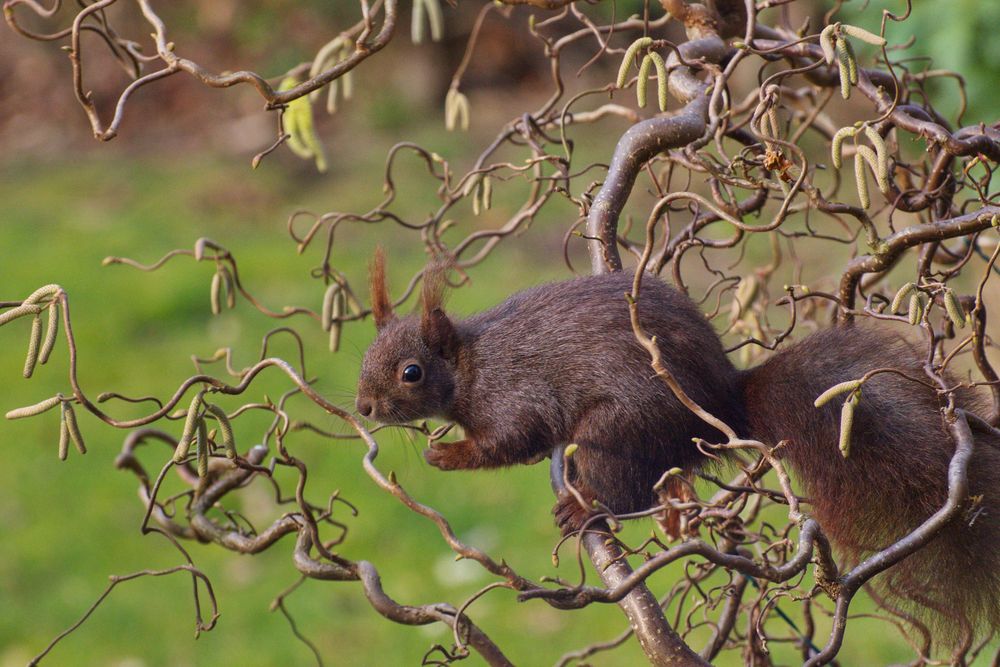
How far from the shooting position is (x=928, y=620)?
1736 millimetres

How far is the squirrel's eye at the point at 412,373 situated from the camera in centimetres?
233

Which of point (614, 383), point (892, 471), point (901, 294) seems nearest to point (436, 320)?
point (614, 383)

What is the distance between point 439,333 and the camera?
232 cm

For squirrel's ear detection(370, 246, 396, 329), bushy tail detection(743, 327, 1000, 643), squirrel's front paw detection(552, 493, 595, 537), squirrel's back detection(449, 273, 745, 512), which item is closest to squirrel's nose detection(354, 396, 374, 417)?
squirrel's ear detection(370, 246, 396, 329)

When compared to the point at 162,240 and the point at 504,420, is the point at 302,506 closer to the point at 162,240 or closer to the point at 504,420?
the point at 504,420

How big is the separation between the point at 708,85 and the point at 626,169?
0.19 meters

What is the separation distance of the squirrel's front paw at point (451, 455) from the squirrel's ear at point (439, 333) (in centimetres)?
17

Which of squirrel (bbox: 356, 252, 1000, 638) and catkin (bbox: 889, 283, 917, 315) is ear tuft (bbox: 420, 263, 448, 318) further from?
catkin (bbox: 889, 283, 917, 315)

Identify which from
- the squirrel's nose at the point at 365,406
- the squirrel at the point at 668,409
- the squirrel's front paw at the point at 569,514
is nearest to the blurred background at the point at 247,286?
the squirrel's nose at the point at 365,406

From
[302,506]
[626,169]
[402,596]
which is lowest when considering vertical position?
[402,596]

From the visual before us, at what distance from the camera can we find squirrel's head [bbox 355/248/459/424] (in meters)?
2.33

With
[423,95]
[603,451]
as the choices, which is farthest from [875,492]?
[423,95]

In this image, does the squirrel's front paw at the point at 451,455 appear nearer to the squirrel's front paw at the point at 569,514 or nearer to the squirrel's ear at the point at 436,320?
the squirrel's ear at the point at 436,320

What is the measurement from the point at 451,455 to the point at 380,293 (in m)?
0.32
